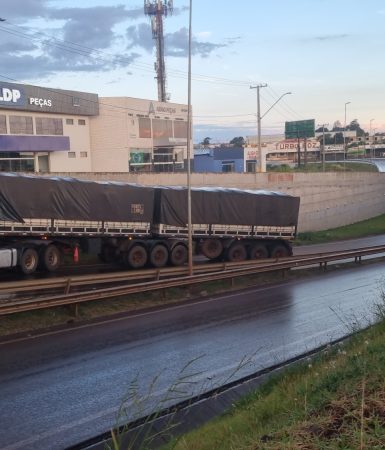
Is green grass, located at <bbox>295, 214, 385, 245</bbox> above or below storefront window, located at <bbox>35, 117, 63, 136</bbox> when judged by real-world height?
below

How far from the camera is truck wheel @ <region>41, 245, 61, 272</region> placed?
73.9 feet

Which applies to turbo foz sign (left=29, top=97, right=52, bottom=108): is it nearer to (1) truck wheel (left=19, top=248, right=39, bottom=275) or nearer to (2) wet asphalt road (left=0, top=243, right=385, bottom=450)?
(1) truck wheel (left=19, top=248, right=39, bottom=275)

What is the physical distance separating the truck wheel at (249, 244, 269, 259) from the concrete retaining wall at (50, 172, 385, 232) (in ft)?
31.5

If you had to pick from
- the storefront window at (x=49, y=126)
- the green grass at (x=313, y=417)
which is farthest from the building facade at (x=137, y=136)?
the green grass at (x=313, y=417)

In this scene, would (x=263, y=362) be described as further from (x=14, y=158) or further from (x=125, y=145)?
(x=125, y=145)

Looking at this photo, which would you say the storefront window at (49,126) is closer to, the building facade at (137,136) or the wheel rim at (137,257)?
the building facade at (137,136)

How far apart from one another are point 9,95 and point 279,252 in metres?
35.6

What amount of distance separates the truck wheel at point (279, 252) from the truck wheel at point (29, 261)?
12.7m

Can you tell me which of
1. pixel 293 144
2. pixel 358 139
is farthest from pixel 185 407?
pixel 358 139

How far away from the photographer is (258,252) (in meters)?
29.9

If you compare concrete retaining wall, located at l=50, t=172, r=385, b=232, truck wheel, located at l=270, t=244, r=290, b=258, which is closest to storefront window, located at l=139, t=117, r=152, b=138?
concrete retaining wall, located at l=50, t=172, r=385, b=232

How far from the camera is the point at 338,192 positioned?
57.3m

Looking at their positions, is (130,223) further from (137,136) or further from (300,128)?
(300,128)

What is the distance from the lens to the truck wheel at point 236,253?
28500 millimetres
